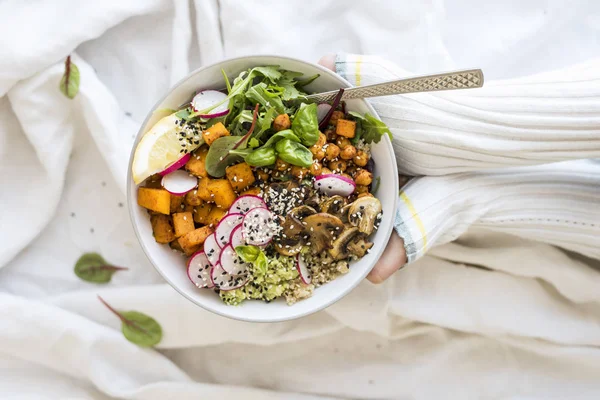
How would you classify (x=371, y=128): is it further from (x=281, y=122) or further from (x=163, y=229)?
(x=163, y=229)

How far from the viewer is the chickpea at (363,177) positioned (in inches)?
53.8

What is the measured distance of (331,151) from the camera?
1.34m

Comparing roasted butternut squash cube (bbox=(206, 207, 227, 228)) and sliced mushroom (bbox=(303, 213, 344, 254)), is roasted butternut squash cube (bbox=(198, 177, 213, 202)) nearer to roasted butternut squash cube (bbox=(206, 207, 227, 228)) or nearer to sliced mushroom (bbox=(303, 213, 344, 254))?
roasted butternut squash cube (bbox=(206, 207, 227, 228))

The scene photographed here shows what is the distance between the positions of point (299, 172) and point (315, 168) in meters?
0.04

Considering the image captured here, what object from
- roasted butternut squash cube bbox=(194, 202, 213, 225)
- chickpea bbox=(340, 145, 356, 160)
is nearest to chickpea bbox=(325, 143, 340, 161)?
chickpea bbox=(340, 145, 356, 160)

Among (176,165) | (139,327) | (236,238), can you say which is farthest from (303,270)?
(139,327)

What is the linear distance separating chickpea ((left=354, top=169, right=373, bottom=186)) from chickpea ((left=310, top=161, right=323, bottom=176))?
0.34 feet

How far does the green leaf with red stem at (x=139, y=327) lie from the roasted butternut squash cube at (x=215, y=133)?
0.81 metres

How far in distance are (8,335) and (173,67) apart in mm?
1021

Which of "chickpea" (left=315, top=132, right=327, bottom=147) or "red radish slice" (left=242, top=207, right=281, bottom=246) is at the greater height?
"chickpea" (left=315, top=132, right=327, bottom=147)

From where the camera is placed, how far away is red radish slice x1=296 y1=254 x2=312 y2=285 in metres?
1.36

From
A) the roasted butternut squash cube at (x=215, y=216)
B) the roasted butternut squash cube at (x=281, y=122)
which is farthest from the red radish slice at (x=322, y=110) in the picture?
the roasted butternut squash cube at (x=215, y=216)

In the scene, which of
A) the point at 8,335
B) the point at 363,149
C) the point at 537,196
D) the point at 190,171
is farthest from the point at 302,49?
the point at 8,335

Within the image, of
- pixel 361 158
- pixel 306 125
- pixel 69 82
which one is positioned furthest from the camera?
pixel 69 82
